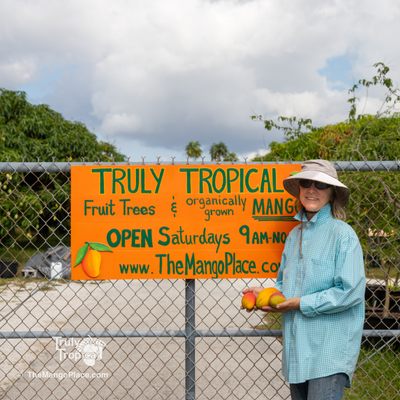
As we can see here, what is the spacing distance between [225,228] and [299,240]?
0.60 m

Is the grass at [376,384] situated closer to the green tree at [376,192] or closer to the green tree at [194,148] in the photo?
the green tree at [376,192]

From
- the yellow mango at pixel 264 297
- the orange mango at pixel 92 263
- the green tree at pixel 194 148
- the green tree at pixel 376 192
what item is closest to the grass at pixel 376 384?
the green tree at pixel 376 192

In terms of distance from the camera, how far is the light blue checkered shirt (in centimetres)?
260

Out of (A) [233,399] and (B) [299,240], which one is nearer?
(B) [299,240]

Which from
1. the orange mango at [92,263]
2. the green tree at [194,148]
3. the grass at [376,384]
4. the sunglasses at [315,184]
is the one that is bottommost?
the grass at [376,384]

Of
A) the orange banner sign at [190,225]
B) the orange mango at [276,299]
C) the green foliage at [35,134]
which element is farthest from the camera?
the green foliage at [35,134]

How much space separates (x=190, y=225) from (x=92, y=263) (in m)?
0.62

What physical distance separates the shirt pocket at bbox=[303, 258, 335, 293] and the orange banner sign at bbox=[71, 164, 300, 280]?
652mm

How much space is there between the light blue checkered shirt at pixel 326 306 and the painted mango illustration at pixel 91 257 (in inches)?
46.3

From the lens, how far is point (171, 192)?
3.36 m

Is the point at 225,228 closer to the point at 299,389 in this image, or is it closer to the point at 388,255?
the point at 299,389

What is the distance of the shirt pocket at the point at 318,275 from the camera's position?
2670 millimetres

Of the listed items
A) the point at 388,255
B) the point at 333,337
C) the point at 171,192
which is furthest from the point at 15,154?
the point at 333,337

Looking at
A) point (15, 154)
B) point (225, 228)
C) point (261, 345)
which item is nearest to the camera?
point (225, 228)
